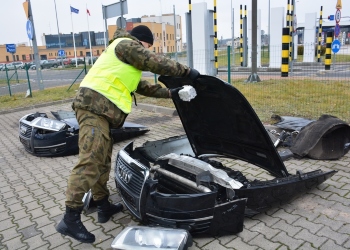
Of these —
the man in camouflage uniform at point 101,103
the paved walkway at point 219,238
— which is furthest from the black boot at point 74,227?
the paved walkway at point 219,238

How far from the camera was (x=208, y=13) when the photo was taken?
418 inches

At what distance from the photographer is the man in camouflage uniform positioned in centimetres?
268

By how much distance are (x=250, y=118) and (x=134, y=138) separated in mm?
3672

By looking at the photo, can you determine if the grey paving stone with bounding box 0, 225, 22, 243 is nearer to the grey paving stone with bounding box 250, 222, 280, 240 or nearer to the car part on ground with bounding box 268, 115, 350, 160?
the grey paving stone with bounding box 250, 222, 280, 240

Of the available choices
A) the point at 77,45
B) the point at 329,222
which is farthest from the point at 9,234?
the point at 77,45

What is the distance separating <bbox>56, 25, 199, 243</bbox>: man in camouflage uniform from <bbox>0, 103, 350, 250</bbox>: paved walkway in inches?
→ 17.1

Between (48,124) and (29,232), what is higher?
(48,124)

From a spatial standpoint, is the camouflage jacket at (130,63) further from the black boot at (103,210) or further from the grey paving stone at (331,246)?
the grey paving stone at (331,246)

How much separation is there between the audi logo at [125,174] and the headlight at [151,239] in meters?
0.57

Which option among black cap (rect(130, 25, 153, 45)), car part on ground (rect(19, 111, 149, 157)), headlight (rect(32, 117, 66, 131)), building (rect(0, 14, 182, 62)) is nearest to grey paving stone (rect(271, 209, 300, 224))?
black cap (rect(130, 25, 153, 45))

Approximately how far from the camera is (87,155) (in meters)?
2.69

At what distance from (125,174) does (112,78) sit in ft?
2.79

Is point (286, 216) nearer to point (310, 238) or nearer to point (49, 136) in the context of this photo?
point (310, 238)

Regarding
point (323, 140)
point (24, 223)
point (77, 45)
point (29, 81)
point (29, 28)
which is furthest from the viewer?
point (77, 45)
